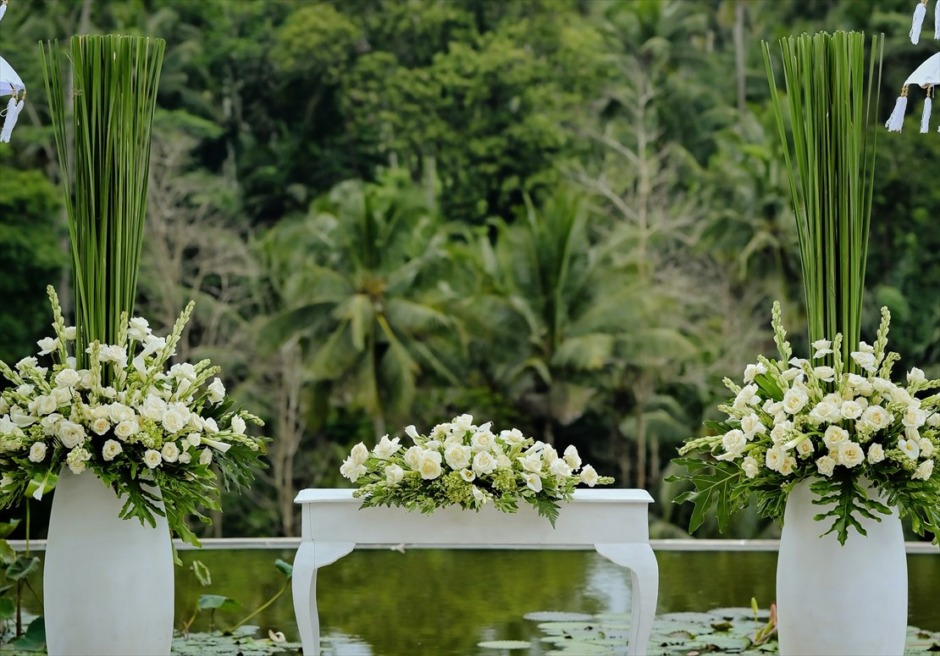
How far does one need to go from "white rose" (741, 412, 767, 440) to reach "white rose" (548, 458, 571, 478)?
1.89 ft

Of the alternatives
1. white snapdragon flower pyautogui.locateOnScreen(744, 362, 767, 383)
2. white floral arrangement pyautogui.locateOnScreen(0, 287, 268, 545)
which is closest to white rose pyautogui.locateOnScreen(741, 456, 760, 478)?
white snapdragon flower pyautogui.locateOnScreen(744, 362, 767, 383)

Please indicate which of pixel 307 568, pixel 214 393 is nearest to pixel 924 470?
pixel 307 568

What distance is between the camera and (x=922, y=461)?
3.94 meters

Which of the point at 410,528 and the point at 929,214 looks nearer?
the point at 410,528

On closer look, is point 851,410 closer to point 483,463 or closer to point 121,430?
point 483,463

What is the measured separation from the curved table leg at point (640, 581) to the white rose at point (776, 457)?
1.68 ft

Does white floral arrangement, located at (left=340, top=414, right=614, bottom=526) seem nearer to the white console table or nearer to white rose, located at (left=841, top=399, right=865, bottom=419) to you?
the white console table

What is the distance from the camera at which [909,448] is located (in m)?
3.85

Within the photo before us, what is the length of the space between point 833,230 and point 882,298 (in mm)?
19531

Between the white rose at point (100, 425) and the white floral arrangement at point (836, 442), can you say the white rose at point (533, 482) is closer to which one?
the white floral arrangement at point (836, 442)

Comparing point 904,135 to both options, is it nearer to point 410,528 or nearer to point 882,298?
point 882,298

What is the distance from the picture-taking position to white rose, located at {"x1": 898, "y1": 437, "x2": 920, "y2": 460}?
151 inches

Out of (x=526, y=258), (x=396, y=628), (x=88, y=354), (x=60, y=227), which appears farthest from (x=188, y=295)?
(x=88, y=354)

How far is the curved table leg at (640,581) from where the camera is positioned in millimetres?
4191
